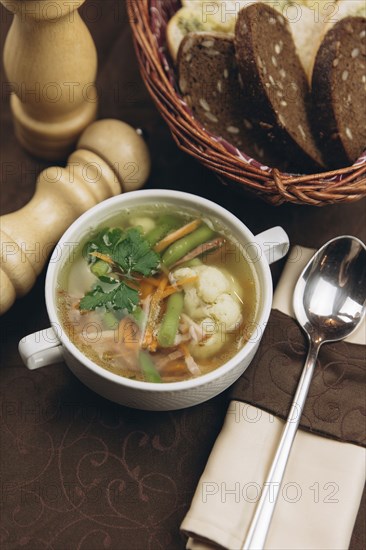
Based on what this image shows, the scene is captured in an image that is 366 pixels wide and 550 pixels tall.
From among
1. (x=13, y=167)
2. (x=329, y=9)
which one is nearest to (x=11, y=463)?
(x=13, y=167)

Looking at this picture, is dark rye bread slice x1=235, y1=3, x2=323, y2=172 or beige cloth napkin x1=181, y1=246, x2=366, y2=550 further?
dark rye bread slice x1=235, y1=3, x2=323, y2=172

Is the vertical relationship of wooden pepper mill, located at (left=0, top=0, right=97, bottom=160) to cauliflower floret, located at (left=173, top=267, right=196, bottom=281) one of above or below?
above

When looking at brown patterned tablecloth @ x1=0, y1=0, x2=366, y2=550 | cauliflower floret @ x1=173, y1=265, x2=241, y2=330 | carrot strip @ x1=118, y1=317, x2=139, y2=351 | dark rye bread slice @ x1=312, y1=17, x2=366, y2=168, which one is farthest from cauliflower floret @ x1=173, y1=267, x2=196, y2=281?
dark rye bread slice @ x1=312, y1=17, x2=366, y2=168

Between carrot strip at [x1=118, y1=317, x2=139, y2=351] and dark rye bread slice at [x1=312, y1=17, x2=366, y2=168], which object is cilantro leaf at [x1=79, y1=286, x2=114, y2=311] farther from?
dark rye bread slice at [x1=312, y1=17, x2=366, y2=168]

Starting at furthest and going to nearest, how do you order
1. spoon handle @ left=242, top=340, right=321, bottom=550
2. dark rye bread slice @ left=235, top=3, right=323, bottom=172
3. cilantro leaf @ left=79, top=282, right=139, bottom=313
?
dark rye bread slice @ left=235, top=3, right=323, bottom=172 < cilantro leaf @ left=79, top=282, right=139, bottom=313 < spoon handle @ left=242, top=340, right=321, bottom=550

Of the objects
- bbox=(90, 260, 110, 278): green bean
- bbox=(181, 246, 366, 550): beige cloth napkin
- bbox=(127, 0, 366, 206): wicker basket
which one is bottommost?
bbox=(181, 246, 366, 550): beige cloth napkin

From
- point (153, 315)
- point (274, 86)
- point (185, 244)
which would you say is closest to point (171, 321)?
point (153, 315)
